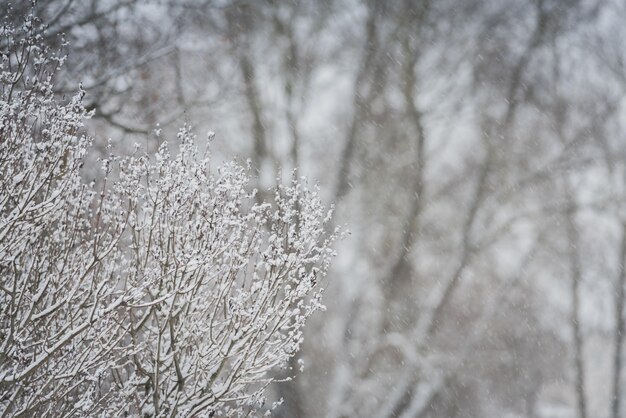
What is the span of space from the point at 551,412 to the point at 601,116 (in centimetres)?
1189

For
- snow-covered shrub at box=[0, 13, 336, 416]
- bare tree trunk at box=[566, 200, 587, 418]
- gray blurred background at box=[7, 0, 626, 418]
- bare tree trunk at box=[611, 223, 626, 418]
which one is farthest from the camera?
bare tree trunk at box=[611, 223, 626, 418]

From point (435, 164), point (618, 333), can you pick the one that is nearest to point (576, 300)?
point (618, 333)

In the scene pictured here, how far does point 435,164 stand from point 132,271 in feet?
26.8

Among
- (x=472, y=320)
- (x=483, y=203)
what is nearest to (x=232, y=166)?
(x=483, y=203)

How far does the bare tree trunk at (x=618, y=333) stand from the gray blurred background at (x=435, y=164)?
32 millimetres

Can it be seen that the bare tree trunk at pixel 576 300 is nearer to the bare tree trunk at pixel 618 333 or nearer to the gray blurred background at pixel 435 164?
the gray blurred background at pixel 435 164

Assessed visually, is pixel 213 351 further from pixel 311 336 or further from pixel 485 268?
pixel 485 268

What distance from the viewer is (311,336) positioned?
11125 mm

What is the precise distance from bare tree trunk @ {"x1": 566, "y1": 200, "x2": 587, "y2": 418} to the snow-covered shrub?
788 cm

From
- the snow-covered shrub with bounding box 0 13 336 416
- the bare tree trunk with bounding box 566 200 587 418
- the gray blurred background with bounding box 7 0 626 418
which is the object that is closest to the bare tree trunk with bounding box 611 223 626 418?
the gray blurred background with bounding box 7 0 626 418

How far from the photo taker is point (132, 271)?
14.6 ft

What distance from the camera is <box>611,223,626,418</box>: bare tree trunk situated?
11.4 meters

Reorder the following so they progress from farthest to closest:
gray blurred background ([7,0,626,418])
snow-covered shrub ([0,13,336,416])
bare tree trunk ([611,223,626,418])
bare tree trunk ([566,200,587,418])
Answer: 1. bare tree trunk ([611,223,626,418])
2. bare tree trunk ([566,200,587,418])
3. gray blurred background ([7,0,626,418])
4. snow-covered shrub ([0,13,336,416])

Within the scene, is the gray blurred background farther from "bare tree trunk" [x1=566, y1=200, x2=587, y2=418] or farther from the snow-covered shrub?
the snow-covered shrub
